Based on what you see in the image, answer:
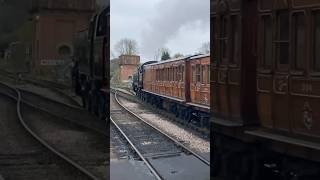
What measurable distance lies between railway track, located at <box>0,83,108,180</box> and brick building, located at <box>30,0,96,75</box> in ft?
0.78

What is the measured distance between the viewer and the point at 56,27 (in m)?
1.80

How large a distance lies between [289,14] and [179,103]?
2.16 feet

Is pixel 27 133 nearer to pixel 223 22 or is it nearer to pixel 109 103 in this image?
pixel 109 103

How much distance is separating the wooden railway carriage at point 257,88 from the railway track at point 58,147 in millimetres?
510

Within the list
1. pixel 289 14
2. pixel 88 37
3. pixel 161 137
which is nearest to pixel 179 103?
pixel 161 137

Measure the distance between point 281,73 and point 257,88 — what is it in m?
0.18

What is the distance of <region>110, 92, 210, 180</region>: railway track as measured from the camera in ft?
5.98

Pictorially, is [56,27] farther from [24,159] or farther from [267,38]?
[267,38]

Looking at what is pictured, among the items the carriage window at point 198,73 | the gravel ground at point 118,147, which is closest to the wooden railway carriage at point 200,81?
the carriage window at point 198,73

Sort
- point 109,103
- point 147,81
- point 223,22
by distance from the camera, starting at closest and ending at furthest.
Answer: point 109,103, point 223,22, point 147,81

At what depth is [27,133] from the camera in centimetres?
187

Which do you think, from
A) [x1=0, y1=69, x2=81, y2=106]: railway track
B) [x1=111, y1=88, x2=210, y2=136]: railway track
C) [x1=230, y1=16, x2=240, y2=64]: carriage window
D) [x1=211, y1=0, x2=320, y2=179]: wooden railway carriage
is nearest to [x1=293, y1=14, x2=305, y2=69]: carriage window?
[x1=211, y1=0, x2=320, y2=179]: wooden railway carriage

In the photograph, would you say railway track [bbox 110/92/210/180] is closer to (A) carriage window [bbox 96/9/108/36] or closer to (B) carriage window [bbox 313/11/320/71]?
(A) carriage window [bbox 96/9/108/36]

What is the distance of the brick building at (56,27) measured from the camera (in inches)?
70.5
